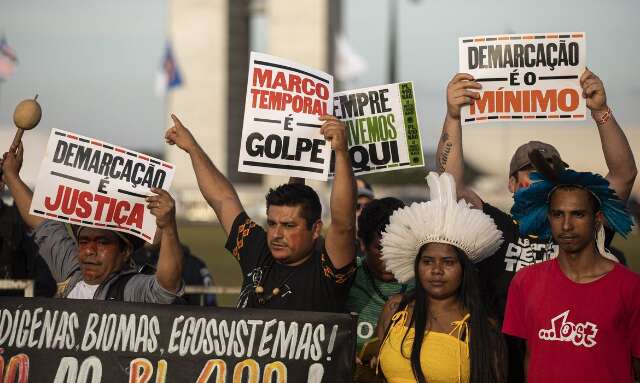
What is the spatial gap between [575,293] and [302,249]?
1404 mm

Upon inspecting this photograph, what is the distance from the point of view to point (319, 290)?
5.88m

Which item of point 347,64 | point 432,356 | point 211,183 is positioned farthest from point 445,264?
point 347,64

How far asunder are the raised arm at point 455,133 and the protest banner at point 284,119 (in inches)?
25.0

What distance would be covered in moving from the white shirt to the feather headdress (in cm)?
157

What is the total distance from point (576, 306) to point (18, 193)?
3220mm

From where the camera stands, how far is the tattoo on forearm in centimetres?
661

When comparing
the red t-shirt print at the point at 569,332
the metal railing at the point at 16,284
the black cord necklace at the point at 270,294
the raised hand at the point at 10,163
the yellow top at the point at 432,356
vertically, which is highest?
the raised hand at the point at 10,163

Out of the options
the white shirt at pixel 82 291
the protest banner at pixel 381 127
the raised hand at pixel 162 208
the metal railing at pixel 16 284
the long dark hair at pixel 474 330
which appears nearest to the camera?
the long dark hair at pixel 474 330

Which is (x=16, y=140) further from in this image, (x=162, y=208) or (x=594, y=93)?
(x=594, y=93)

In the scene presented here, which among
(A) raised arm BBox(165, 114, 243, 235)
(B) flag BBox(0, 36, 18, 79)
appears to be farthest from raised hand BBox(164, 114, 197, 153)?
(B) flag BBox(0, 36, 18, 79)

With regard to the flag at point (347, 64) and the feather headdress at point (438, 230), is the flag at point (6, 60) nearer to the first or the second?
the feather headdress at point (438, 230)

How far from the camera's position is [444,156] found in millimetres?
6621

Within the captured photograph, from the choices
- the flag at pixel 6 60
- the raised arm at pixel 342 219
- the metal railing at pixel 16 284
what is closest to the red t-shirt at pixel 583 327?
the raised arm at pixel 342 219

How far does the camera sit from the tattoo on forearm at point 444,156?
661 cm
